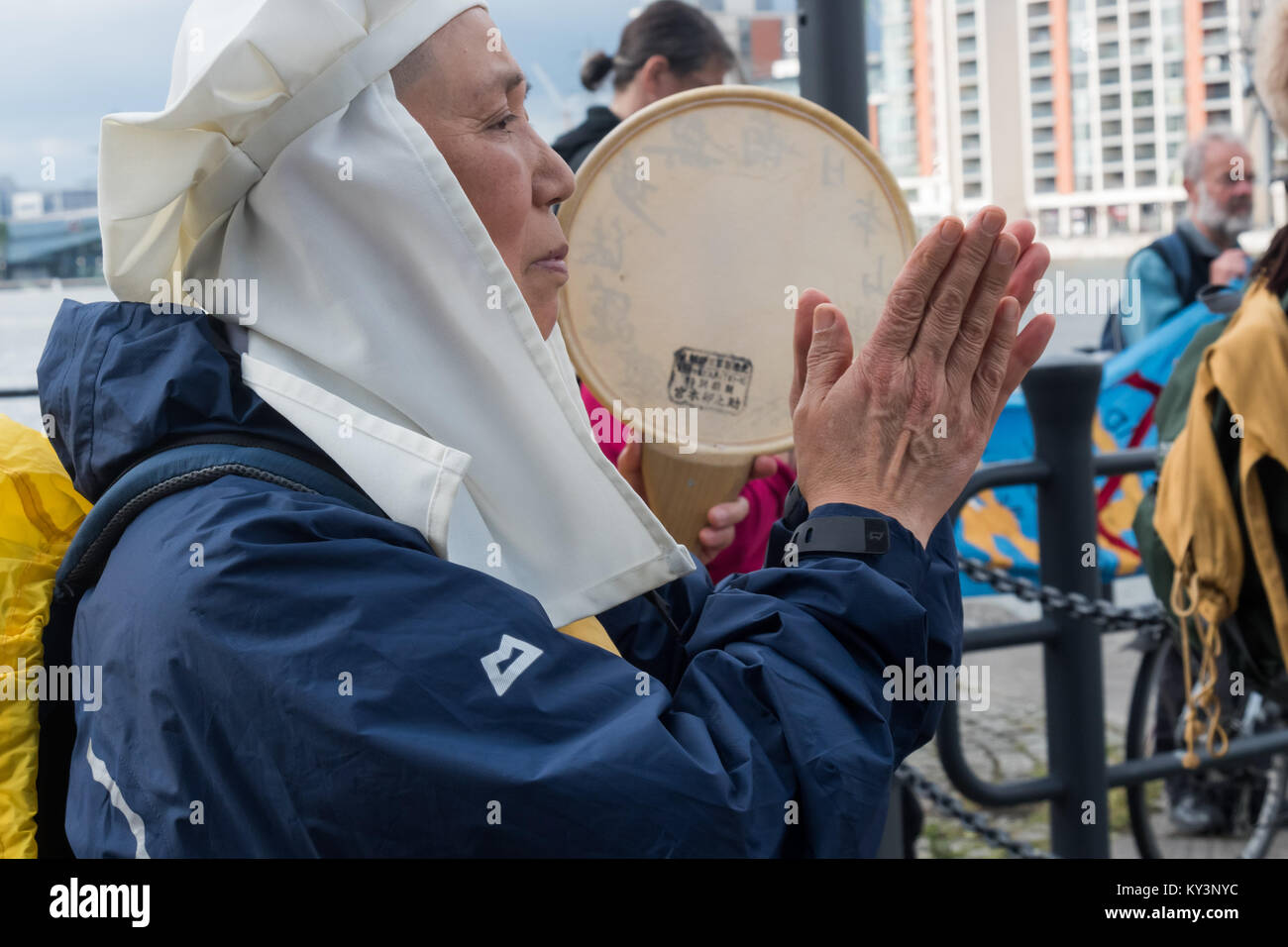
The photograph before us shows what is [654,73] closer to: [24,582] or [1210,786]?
[24,582]

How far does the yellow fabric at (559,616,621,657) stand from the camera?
1.48 m

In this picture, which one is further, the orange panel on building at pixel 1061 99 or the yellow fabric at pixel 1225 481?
the orange panel on building at pixel 1061 99

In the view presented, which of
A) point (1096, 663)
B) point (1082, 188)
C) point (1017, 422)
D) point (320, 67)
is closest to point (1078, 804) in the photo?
point (1096, 663)

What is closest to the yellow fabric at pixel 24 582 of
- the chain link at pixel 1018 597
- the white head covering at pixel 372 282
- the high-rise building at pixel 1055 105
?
the white head covering at pixel 372 282

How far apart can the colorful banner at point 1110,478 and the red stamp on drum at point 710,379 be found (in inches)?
98.3

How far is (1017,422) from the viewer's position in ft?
16.2

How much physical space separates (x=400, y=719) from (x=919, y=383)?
0.73m

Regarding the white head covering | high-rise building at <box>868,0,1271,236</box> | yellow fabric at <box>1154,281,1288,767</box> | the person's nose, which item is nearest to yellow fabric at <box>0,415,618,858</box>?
the white head covering

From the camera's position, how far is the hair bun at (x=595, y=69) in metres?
3.88

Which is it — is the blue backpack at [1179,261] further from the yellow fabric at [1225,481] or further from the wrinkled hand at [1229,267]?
the yellow fabric at [1225,481]

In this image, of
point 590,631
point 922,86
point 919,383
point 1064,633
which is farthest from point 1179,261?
point 922,86

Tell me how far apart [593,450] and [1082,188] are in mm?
92121

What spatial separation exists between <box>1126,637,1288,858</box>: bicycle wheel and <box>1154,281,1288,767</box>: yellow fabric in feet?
4.62

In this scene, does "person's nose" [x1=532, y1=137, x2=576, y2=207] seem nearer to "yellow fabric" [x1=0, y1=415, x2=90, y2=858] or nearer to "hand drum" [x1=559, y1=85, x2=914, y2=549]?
"hand drum" [x1=559, y1=85, x2=914, y2=549]
